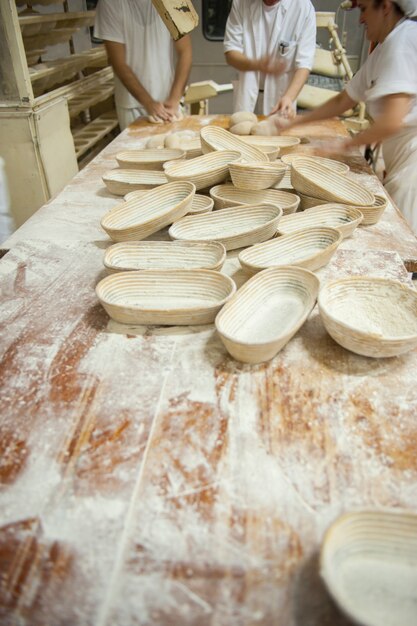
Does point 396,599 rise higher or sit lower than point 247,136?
lower

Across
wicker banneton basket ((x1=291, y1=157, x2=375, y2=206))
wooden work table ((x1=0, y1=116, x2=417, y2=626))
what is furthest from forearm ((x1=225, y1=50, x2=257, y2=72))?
wooden work table ((x1=0, y1=116, x2=417, y2=626))

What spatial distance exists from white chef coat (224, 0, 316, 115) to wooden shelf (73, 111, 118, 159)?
52.7 inches

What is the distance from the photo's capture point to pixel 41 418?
829 mm

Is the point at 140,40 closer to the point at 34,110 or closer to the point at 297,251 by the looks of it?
the point at 34,110

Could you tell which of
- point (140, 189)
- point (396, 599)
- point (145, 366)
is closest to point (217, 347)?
point (145, 366)

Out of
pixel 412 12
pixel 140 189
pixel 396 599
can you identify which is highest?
pixel 412 12

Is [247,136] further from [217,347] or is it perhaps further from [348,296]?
[217,347]

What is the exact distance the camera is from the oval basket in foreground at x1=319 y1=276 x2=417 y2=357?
90 centimetres

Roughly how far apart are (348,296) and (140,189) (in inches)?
43.1

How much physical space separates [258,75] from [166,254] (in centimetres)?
251

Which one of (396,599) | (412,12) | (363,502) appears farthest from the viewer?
(412,12)

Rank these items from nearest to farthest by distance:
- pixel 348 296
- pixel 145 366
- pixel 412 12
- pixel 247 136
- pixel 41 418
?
pixel 41 418 < pixel 145 366 < pixel 348 296 < pixel 412 12 < pixel 247 136

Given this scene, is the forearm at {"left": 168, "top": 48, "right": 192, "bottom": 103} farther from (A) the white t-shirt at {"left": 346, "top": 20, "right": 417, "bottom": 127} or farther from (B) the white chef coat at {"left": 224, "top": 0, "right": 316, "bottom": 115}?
(A) the white t-shirt at {"left": 346, "top": 20, "right": 417, "bottom": 127}

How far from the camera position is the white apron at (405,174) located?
207 centimetres
